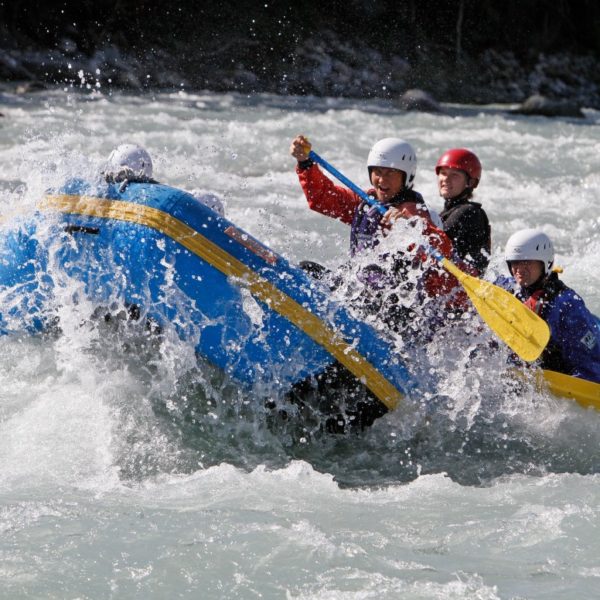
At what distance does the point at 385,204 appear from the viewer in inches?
215

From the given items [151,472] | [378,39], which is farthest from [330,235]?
[378,39]

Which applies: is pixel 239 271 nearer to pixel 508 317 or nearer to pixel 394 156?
pixel 394 156

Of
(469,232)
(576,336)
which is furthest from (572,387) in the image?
(469,232)

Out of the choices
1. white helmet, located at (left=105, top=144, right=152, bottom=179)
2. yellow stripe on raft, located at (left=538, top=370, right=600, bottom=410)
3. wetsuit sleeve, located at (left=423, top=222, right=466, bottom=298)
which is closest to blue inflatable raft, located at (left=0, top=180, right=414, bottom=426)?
white helmet, located at (left=105, top=144, right=152, bottom=179)

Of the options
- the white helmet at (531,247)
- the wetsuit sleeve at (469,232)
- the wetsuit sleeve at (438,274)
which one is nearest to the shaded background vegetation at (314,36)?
the wetsuit sleeve at (469,232)

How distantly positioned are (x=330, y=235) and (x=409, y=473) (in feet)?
16.0

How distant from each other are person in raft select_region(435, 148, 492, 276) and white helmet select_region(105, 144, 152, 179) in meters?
1.79

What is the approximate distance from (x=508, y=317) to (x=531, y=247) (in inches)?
18.6

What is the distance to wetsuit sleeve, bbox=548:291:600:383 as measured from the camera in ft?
16.7

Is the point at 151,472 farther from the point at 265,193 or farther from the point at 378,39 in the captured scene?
the point at 378,39

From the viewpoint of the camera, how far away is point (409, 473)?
188 inches

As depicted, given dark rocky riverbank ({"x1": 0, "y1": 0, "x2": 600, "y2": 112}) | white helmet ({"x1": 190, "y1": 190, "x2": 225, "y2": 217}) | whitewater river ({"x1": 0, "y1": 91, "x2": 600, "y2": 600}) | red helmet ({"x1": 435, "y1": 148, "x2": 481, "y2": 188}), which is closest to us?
whitewater river ({"x1": 0, "y1": 91, "x2": 600, "y2": 600})

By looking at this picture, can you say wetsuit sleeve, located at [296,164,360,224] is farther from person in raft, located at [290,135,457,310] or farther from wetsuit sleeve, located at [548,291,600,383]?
wetsuit sleeve, located at [548,291,600,383]

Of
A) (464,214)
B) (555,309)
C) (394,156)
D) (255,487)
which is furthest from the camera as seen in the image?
(464,214)
